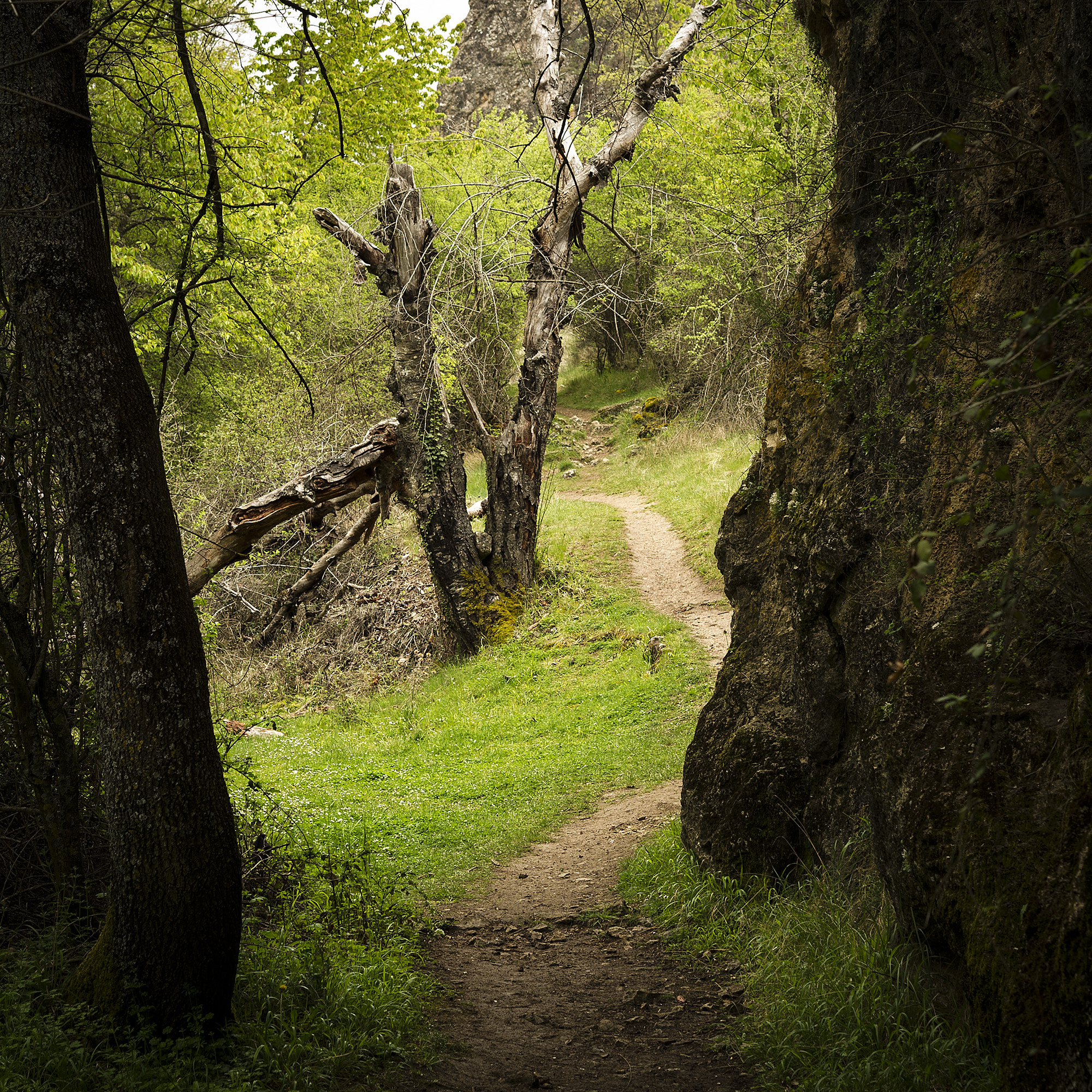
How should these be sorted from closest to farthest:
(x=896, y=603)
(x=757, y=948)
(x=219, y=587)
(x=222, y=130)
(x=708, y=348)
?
1. (x=896, y=603)
2. (x=757, y=948)
3. (x=222, y=130)
4. (x=219, y=587)
5. (x=708, y=348)

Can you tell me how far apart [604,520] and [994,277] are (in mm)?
14939

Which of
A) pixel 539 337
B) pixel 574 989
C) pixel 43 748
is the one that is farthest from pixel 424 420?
pixel 574 989

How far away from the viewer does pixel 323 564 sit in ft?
41.1

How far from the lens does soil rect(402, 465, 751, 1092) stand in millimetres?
3947

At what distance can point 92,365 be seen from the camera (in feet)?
11.3

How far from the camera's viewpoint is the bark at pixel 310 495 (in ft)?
33.7

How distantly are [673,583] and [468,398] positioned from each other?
5.15m

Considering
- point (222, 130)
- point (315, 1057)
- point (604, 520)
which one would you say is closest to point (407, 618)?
point (604, 520)

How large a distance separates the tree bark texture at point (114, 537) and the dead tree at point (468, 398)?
748cm

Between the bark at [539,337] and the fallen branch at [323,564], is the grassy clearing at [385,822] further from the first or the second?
the fallen branch at [323,564]

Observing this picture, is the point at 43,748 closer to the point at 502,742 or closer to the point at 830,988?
the point at 830,988

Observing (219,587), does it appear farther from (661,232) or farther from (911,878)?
(661,232)

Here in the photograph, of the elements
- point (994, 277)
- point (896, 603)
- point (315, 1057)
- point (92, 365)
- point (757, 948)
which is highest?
point (92, 365)

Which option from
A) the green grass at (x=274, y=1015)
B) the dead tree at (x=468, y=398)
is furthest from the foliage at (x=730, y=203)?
the green grass at (x=274, y=1015)
